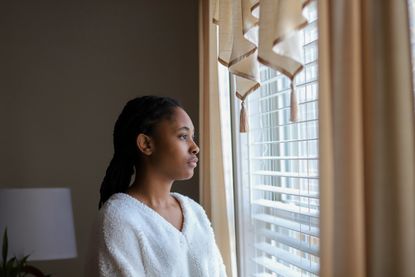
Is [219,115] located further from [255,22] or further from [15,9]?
[15,9]

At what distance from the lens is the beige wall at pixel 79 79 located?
6.57 ft

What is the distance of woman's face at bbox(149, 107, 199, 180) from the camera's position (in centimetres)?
122

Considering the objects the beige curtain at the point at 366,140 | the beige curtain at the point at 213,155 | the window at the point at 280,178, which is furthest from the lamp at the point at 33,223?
the beige curtain at the point at 366,140

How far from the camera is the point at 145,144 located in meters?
1.22

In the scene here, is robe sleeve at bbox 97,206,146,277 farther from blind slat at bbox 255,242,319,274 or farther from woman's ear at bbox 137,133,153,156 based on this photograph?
blind slat at bbox 255,242,319,274

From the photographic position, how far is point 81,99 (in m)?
2.08

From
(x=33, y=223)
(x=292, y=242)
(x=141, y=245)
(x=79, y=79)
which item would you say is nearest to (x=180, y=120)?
(x=141, y=245)

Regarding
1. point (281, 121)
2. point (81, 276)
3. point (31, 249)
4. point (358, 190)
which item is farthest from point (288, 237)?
point (81, 276)

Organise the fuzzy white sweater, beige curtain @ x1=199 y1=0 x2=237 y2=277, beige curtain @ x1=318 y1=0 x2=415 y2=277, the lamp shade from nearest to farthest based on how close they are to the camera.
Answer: beige curtain @ x1=318 y1=0 x2=415 y2=277, the fuzzy white sweater, the lamp shade, beige curtain @ x1=199 y1=0 x2=237 y2=277

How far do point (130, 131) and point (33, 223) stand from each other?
61cm

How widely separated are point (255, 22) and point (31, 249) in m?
1.14

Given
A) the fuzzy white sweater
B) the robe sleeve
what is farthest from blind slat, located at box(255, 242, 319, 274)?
the robe sleeve

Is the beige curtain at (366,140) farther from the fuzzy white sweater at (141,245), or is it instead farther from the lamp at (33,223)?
the lamp at (33,223)

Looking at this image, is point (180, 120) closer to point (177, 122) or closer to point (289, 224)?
point (177, 122)
